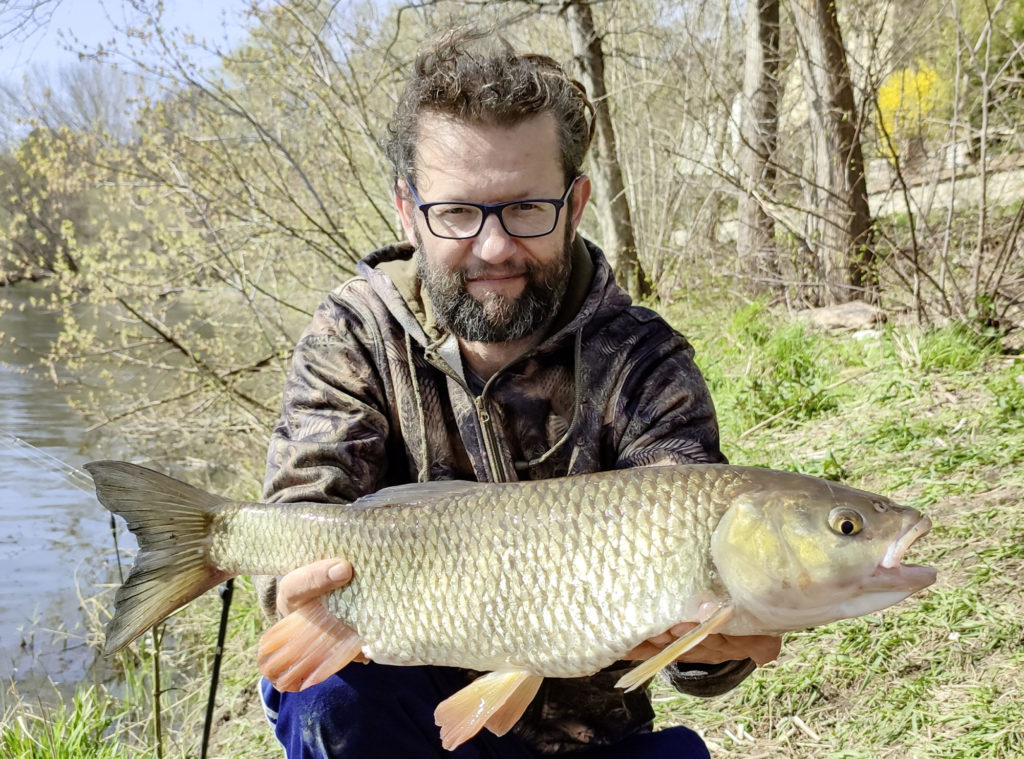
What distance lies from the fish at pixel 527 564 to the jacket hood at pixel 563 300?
0.47 metres

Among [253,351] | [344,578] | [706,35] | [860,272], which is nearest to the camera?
[344,578]

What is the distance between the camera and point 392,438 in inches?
80.0

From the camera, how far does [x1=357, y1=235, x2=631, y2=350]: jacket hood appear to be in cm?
198

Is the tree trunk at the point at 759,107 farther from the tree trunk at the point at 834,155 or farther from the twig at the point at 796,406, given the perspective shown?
the twig at the point at 796,406

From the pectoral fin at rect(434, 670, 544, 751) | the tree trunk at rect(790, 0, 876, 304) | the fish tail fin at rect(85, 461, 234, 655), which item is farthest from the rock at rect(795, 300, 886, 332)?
the fish tail fin at rect(85, 461, 234, 655)

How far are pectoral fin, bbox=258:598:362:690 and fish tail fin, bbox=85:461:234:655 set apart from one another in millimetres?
171

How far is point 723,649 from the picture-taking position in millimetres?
1590

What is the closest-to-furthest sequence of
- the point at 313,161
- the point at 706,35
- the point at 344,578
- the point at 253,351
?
1. the point at 344,578
2. the point at 313,161
3. the point at 706,35
4. the point at 253,351

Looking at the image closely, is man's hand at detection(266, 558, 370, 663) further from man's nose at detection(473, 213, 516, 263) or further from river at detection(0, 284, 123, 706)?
river at detection(0, 284, 123, 706)

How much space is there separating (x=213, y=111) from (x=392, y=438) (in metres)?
4.30

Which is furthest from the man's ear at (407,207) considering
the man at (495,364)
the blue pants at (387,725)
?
the blue pants at (387,725)

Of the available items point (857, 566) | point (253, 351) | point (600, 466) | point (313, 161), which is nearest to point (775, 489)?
point (857, 566)

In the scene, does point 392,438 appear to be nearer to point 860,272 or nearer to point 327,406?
point 327,406

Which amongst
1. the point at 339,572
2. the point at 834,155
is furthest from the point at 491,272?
the point at 834,155
